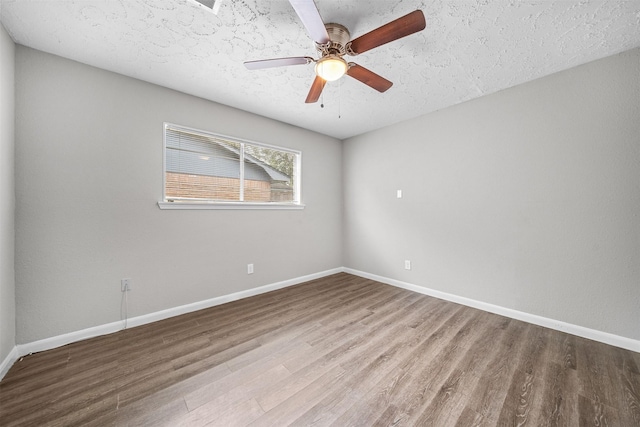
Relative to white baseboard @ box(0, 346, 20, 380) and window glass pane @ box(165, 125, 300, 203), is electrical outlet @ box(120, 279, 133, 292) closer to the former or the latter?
white baseboard @ box(0, 346, 20, 380)

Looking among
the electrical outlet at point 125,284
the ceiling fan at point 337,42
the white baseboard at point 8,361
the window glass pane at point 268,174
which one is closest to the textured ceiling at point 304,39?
the ceiling fan at point 337,42

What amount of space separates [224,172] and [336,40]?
1.98m

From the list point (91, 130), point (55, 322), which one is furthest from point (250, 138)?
point (55, 322)

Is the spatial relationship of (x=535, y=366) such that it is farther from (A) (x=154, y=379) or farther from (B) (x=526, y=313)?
(A) (x=154, y=379)

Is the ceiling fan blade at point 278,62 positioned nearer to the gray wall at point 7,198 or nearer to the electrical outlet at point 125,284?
the gray wall at point 7,198

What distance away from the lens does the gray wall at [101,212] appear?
73.5 inches

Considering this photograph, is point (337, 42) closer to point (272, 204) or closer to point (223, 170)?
point (223, 170)

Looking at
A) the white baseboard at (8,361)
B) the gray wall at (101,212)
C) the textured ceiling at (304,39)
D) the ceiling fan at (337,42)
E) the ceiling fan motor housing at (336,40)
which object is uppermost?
the textured ceiling at (304,39)

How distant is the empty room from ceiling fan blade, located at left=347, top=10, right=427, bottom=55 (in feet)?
0.04

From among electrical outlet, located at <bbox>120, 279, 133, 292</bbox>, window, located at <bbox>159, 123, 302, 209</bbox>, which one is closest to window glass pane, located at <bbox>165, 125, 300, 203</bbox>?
window, located at <bbox>159, 123, 302, 209</bbox>

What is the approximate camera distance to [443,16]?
158 cm

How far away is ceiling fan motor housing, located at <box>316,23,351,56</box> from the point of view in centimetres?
157

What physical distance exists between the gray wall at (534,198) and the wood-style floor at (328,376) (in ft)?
1.42

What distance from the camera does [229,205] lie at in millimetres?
2883
